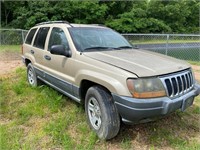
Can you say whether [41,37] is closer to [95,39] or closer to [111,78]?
[95,39]

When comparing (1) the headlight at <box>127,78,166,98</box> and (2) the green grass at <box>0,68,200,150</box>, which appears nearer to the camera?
(1) the headlight at <box>127,78,166,98</box>

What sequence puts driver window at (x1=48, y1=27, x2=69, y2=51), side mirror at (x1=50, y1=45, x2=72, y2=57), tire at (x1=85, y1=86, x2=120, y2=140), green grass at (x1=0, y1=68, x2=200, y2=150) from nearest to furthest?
tire at (x1=85, y1=86, x2=120, y2=140), green grass at (x1=0, y1=68, x2=200, y2=150), side mirror at (x1=50, y1=45, x2=72, y2=57), driver window at (x1=48, y1=27, x2=69, y2=51)

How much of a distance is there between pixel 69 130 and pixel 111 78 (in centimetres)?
127

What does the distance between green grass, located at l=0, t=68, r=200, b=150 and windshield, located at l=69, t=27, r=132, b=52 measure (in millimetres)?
1266

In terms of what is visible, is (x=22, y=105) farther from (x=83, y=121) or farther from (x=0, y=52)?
(x=0, y=52)

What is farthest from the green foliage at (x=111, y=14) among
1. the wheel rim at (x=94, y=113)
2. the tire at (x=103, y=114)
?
the tire at (x=103, y=114)

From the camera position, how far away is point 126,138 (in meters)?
3.75

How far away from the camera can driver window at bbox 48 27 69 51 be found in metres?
4.54

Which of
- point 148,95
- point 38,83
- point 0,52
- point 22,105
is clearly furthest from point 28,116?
point 0,52

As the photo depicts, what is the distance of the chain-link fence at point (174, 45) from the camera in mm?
12008

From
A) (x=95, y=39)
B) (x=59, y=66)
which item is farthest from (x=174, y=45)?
(x=59, y=66)

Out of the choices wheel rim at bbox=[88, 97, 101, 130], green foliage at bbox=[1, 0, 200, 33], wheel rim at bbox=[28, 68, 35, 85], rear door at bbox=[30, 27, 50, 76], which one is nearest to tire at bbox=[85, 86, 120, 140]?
wheel rim at bbox=[88, 97, 101, 130]

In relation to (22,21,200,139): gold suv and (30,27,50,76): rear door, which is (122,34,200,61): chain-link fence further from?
(22,21,200,139): gold suv

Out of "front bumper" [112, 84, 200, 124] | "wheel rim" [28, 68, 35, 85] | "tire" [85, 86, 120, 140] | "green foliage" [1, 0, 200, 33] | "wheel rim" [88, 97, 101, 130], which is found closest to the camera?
"front bumper" [112, 84, 200, 124]
